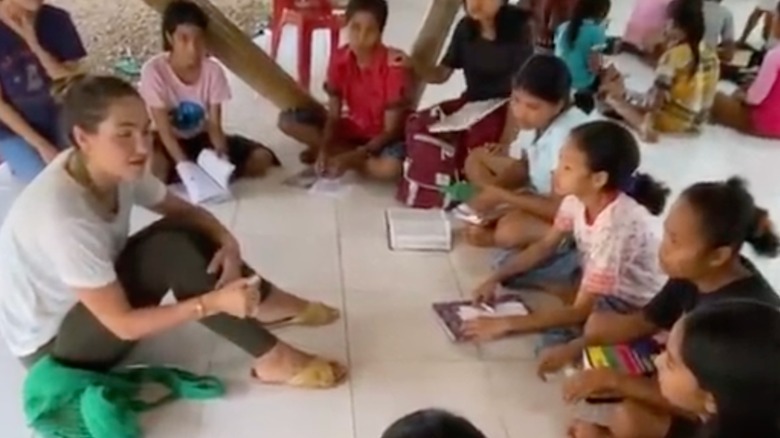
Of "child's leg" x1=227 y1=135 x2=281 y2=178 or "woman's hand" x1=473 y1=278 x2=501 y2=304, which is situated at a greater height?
"woman's hand" x1=473 y1=278 x2=501 y2=304

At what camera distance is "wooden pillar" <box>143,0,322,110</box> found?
3.50 metres

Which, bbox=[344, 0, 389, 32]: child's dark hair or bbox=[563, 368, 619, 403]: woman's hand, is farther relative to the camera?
bbox=[344, 0, 389, 32]: child's dark hair

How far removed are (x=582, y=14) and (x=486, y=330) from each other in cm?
203

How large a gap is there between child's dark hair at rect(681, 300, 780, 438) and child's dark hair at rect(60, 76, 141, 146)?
46.0 inches

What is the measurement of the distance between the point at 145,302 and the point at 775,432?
1.30m

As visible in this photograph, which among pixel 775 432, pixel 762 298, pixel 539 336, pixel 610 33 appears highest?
pixel 775 432

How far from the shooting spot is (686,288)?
6.84 ft

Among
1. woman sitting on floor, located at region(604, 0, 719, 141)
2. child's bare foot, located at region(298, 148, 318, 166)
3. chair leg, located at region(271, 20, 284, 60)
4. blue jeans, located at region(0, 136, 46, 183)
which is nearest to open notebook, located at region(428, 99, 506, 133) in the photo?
child's bare foot, located at region(298, 148, 318, 166)

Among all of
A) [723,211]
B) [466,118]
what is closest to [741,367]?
[723,211]

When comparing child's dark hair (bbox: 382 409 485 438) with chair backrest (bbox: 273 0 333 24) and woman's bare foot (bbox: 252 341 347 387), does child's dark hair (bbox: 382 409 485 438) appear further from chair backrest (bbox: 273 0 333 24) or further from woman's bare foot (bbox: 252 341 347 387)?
chair backrest (bbox: 273 0 333 24)

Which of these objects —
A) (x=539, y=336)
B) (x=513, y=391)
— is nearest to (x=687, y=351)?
(x=513, y=391)

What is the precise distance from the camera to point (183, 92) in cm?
327

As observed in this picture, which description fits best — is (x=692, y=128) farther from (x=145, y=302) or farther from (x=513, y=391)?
(x=145, y=302)

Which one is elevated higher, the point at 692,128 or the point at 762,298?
the point at 762,298
